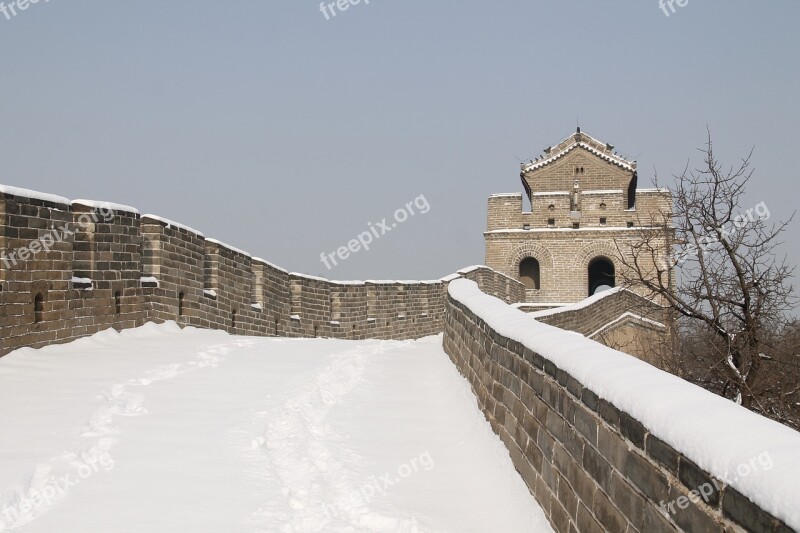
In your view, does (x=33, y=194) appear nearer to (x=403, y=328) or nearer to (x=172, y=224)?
(x=172, y=224)

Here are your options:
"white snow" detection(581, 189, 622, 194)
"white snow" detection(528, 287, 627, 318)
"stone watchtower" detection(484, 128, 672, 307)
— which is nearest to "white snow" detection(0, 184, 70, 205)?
"white snow" detection(528, 287, 627, 318)

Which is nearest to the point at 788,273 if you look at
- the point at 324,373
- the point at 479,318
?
the point at 479,318

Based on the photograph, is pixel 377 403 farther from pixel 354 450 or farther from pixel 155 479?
pixel 155 479

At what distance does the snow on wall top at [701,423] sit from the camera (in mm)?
2221

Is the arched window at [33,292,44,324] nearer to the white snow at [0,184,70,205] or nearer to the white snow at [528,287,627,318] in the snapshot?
the white snow at [0,184,70,205]

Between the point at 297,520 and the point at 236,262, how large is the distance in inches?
423

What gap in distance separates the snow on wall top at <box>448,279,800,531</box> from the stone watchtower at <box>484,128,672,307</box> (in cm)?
3479

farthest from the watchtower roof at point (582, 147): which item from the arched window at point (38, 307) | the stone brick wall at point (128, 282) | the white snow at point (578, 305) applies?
the arched window at point (38, 307)

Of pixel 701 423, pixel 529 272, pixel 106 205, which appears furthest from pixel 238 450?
pixel 529 272

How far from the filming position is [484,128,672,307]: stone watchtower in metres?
38.6

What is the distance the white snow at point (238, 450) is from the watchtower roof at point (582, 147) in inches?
1268

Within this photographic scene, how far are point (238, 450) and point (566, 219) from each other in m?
35.0
